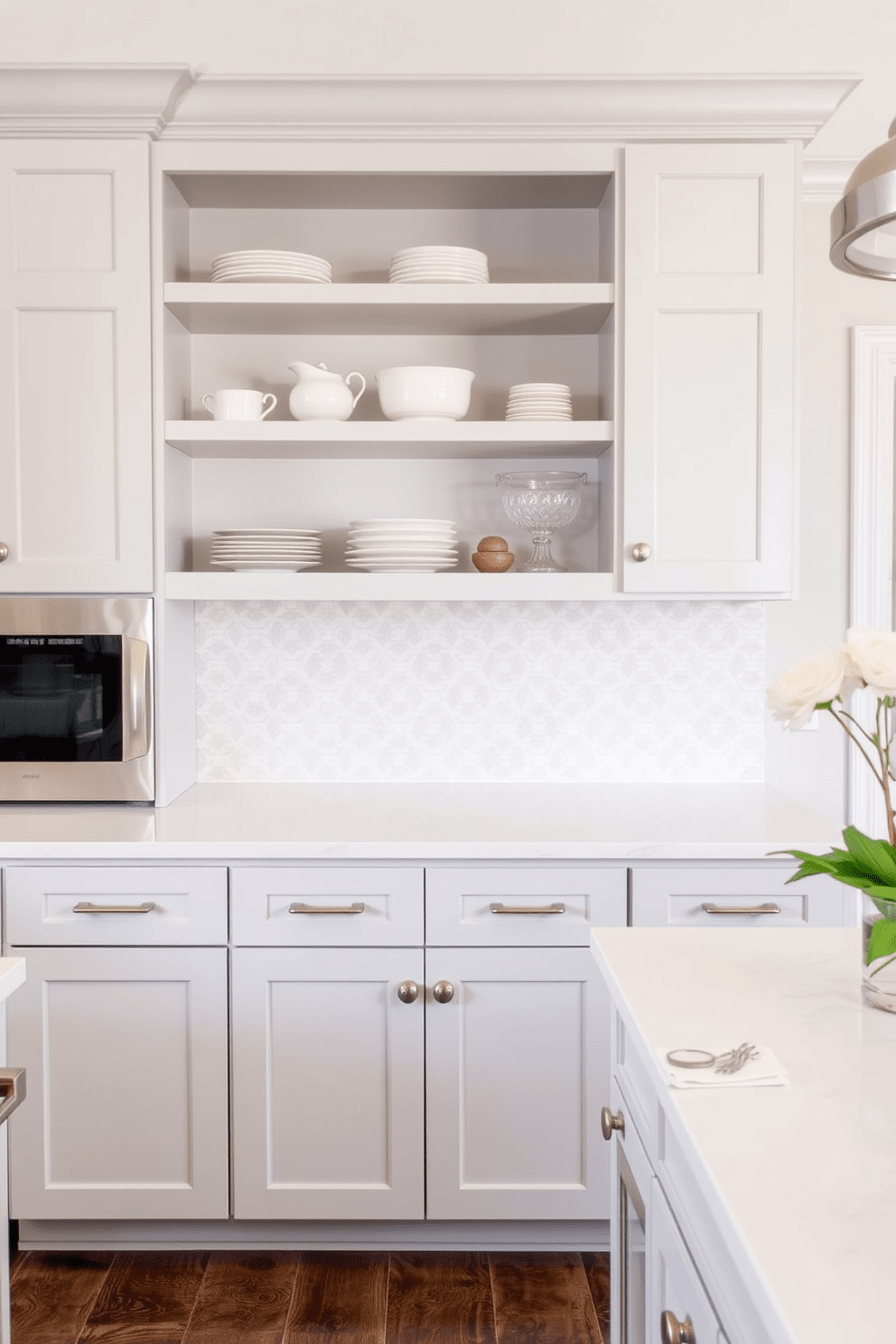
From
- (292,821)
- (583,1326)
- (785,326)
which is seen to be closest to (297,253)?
(785,326)

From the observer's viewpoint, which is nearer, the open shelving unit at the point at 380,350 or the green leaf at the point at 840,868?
the green leaf at the point at 840,868

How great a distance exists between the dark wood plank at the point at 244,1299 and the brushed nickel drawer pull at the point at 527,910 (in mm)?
880

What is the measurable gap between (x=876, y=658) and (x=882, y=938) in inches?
11.8

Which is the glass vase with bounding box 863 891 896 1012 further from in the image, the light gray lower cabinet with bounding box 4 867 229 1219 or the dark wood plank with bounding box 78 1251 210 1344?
the dark wood plank with bounding box 78 1251 210 1344

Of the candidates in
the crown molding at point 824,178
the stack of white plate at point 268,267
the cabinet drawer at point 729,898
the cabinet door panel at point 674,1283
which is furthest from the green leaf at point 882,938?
the crown molding at point 824,178

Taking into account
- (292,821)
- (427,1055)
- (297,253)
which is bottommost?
(427,1055)

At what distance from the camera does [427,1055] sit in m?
2.23

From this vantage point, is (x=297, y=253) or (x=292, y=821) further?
(x=297, y=253)

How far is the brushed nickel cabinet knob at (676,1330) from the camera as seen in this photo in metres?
1.00

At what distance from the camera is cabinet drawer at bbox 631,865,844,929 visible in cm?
223

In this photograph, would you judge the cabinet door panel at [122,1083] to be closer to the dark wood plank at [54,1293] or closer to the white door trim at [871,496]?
the dark wood plank at [54,1293]

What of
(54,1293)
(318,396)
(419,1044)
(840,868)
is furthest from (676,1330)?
(318,396)

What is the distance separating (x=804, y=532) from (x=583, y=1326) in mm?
1994

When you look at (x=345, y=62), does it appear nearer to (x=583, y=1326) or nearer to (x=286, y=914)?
(x=286, y=914)
